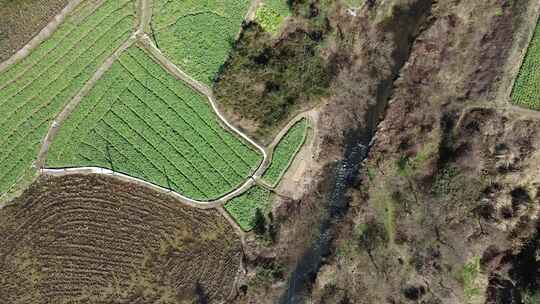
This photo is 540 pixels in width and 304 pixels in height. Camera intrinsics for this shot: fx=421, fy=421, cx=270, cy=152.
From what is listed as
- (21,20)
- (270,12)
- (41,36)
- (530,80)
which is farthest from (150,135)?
(530,80)

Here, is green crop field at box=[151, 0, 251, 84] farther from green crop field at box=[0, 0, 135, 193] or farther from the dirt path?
green crop field at box=[0, 0, 135, 193]

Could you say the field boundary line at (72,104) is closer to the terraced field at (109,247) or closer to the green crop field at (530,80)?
the terraced field at (109,247)

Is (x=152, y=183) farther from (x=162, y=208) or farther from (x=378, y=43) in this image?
(x=378, y=43)

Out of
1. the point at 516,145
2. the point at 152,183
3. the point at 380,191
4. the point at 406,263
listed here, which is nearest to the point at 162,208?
the point at 152,183

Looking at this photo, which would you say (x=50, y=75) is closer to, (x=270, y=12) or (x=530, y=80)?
(x=270, y=12)

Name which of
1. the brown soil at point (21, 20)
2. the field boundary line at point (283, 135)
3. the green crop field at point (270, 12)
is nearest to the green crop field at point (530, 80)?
the field boundary line at point (283, 135)

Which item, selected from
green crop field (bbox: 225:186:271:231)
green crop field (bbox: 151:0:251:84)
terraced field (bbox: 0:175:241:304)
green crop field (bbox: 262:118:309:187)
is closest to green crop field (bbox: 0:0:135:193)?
green crop field (bbox: 151:0:251:84)
